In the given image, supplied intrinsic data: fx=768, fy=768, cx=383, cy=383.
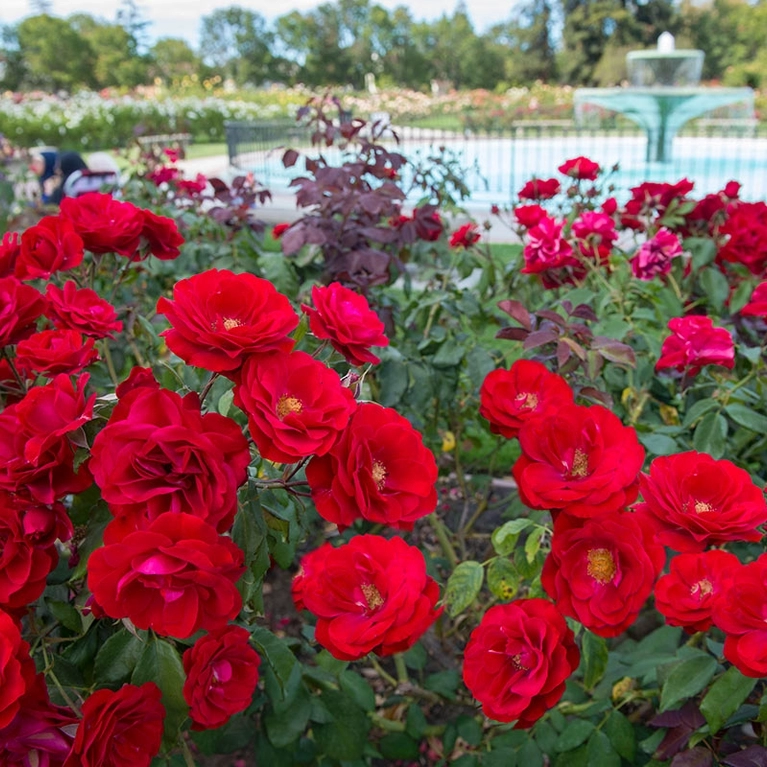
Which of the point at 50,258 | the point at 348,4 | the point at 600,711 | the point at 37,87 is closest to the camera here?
the point at 50,258

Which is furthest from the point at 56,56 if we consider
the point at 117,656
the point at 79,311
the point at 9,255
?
the point at 117,656

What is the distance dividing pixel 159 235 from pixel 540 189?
1.26 metres

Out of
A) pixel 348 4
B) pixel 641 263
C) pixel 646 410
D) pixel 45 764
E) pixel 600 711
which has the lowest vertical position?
pixel 600 711

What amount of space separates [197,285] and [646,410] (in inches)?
52.8

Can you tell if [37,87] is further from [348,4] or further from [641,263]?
[641,263]

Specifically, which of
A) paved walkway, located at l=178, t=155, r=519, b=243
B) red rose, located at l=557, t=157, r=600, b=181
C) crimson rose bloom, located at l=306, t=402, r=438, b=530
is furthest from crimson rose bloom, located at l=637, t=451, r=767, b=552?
paved walkway, located at l=178, t=155, r=519, b=243

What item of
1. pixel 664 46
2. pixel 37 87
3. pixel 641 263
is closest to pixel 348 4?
pixel 37 87

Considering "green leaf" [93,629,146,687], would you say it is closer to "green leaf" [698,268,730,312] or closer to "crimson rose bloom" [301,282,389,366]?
"crimson rose bloom" [301,282,389,366]

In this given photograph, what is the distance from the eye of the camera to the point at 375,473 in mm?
764

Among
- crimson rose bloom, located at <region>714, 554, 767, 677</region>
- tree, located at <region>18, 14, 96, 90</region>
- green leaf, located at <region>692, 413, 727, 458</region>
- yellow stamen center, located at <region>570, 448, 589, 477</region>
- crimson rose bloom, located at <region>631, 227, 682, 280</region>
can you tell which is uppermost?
tree, located at <region>18, 14, 96, 90</region>

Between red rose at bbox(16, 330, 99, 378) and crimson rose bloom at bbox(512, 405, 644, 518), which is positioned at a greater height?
red rose at bbox(16, 330, 99, 378)

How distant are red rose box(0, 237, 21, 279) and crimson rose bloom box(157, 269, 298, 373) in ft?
1.76

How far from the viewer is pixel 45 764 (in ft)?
2.50

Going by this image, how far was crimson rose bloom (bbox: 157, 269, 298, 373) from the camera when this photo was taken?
73 cm
